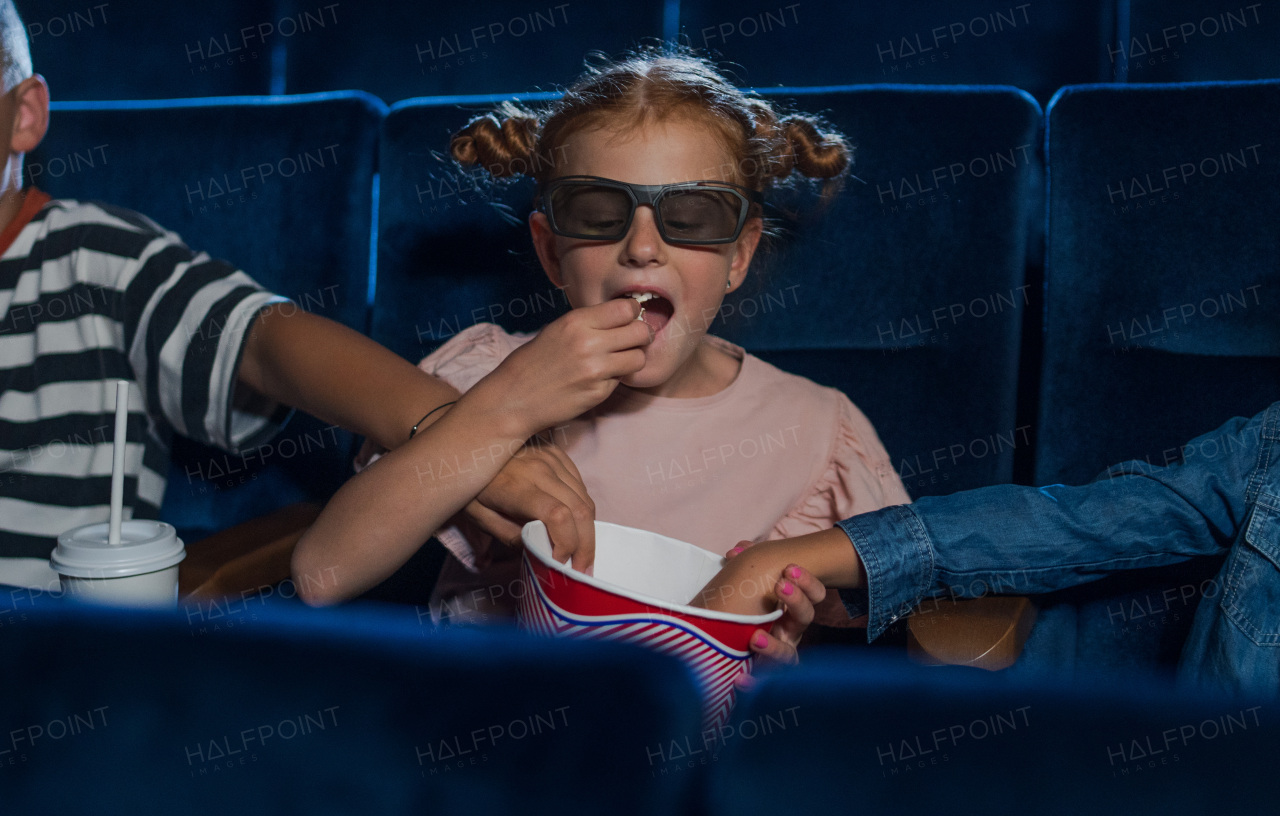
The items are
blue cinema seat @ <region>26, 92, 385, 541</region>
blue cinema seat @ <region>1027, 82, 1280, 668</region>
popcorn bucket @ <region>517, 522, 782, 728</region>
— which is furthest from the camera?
blue cinema seat @ <region>26, 92, 385, 541</region>

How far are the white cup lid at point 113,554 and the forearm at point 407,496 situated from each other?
0.50ft

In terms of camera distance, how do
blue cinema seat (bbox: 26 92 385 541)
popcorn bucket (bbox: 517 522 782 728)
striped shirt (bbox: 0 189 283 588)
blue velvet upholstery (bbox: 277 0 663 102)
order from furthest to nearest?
blue velvet upholstery (bbox: 277 0 663 102) → blue cinema seat (bbox: 26 92 385 541) → striped shirt (bbox: 0 189 283 588) → popcorn bucket (bbox: 517 522 782 728)

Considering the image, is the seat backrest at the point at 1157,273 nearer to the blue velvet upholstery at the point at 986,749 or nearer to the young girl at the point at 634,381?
the young girl at the point at 634,381

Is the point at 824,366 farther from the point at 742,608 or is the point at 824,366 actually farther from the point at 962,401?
the point at 742,608

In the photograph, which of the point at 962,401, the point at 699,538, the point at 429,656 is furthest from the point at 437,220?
the point at 429,656

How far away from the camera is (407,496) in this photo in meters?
0.83

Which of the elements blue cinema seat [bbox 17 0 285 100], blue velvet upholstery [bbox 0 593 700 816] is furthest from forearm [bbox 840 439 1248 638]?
blue cinema seat [bbox 17 0 285 100]

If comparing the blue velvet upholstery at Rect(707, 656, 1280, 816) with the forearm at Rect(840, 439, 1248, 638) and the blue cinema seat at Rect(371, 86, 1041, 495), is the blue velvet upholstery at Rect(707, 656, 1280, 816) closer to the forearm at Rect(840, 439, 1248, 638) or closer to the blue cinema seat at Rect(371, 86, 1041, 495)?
the forearm at Rect(840, 439, 1248, 638)

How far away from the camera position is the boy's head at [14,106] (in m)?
1.07

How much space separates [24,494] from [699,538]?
0.78m

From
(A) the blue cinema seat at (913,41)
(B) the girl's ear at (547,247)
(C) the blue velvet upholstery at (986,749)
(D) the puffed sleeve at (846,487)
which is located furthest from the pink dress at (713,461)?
(C) the blue velvet upholstery at (986,749)

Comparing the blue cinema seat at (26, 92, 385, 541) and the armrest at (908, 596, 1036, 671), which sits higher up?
the blue cinema seat at (26, 92, 385, 541)

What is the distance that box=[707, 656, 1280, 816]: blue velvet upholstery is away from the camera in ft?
1.04

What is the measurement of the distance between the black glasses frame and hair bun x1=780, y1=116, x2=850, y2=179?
184mm
